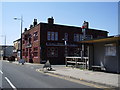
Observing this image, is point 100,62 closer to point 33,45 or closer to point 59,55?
point 59,55

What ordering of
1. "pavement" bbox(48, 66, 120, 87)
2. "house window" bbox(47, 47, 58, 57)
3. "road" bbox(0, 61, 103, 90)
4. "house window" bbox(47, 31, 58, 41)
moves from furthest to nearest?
"house window" bbox(47, 31, 58, 41)
"house window" bbox(47, 47, 58, 57)
"pavement" bbox(48, 66, 120, 87)
"road" bbox(0, 61, 103, 90)

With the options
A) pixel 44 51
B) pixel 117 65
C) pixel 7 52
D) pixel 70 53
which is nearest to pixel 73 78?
pixel 117 65

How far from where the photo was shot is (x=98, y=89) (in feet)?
34.3

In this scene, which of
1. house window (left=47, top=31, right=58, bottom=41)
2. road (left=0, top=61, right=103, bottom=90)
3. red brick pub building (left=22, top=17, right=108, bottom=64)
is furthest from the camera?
house window (left=47, top=31, right=58, bottom=41)

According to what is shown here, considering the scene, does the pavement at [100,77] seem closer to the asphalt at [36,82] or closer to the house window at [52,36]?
the asphalt at [36,82]

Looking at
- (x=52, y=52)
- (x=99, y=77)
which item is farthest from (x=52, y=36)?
(x=99, y=77)

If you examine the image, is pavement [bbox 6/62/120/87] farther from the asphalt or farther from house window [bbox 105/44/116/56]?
house window [bbox 105/44/116/56]

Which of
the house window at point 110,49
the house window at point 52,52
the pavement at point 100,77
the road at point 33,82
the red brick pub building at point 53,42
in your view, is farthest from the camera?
the house window at point 52,52

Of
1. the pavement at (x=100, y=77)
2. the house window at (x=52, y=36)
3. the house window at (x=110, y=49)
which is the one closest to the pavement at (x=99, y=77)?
the pavement at (x=100, y=77)

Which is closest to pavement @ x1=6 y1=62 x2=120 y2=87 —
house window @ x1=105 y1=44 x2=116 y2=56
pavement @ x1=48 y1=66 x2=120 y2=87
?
pavement @ x1=48 y1=66 x2=120 y2=87

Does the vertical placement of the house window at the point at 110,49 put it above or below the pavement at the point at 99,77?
above

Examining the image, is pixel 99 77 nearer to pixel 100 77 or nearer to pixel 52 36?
pixel 100 77

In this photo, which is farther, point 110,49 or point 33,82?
point 110,49

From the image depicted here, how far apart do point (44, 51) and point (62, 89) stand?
3079 cm
